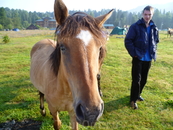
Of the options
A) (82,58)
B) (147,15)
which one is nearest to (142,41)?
(147,15)

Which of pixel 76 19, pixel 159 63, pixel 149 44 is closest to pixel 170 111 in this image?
pixel 149 44

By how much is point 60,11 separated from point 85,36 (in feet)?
1.87

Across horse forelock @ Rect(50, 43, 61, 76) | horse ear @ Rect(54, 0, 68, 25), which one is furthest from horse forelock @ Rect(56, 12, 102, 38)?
horse forelock @ Rect(50, 43, 61, 76)

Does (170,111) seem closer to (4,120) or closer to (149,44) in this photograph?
(149,44)

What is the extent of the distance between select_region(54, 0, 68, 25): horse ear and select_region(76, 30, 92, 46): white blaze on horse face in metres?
0.44

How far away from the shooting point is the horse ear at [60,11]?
1740 mm

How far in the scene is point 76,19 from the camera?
1.70 meters

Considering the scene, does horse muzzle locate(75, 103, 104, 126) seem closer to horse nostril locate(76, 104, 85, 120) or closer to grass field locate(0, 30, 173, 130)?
horse nostril locate(76, 104, 85, 120)

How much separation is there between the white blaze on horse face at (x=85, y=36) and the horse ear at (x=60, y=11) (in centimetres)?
44

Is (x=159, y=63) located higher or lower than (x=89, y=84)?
lower

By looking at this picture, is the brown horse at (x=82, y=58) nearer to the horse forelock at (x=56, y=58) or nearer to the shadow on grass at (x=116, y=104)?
the horse forelock at (x=56, y=58)

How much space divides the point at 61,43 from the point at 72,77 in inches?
17.5

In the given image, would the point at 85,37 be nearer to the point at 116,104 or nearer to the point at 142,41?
the point at 142,41

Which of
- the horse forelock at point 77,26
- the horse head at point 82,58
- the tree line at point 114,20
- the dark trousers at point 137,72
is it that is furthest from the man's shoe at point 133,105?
the tree line at point 114,20
